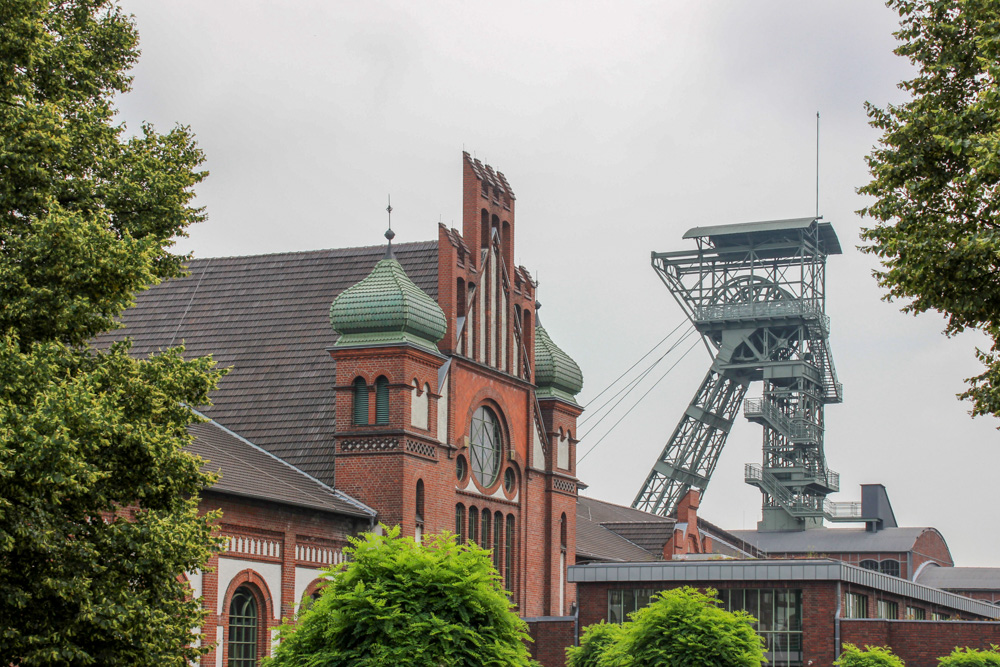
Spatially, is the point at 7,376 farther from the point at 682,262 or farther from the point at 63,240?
the point at 682,262

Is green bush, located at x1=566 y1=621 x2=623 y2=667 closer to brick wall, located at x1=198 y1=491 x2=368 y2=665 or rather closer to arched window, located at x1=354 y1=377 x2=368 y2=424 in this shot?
brick wall, located at x1=198 y1=491 x2=368 y2=665

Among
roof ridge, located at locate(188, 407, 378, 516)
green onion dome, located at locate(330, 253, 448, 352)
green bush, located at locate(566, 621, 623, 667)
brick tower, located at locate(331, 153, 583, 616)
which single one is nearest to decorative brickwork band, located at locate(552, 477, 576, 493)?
brick tower, located at locate(331, 153, 583, 616)

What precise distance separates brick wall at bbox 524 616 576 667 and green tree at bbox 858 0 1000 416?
29661 mm

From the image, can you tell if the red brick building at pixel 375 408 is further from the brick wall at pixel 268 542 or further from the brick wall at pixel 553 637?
the brick wall at pixel 553 637

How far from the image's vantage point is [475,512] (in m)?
46.9

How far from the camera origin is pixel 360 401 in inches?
1722

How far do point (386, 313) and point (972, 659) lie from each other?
1917 centimetres

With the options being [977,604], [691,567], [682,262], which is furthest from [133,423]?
[682,262]

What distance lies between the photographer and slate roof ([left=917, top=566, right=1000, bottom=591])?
105 metres

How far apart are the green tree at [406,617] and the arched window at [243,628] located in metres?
13.4

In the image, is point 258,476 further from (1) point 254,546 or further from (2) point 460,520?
(2) point 460,520

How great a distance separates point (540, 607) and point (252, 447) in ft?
36.9

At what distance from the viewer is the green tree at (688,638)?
35781 millimetres

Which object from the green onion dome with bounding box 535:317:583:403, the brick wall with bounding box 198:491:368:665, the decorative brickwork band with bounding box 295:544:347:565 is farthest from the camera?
the green onion dome with bounding box 535:317:583:403
